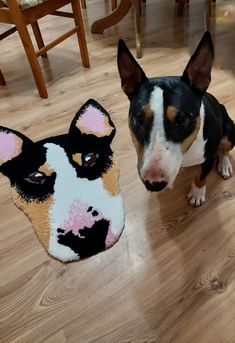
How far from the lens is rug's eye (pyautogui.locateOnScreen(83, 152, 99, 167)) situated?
5.42 ft

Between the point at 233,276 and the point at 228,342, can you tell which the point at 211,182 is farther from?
the point at 228,342

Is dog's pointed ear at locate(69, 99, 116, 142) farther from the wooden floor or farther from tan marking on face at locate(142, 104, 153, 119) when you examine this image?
tan marking on face at locate(142, 104, 153, 119)

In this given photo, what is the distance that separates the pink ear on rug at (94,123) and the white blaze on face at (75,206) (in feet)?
0.95

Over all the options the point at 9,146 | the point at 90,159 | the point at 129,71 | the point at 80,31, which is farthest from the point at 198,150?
the point at 80,31

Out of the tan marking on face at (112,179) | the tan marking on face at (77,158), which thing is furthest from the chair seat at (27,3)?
the tan marking on face at (112,179)

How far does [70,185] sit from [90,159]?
197mm

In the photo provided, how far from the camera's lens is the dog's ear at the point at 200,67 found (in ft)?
3.45

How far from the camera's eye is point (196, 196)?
→ 1443 mm

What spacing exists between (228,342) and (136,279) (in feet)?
1.22

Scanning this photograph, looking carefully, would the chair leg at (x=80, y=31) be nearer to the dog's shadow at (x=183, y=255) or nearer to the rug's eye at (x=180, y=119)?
the dog's shadow at (x=183, y=255)

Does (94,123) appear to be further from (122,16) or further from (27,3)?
(122,16)

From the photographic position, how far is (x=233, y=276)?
120 centimetres

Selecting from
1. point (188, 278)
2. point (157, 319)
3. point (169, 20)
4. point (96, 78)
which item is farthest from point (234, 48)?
point (157, 319)

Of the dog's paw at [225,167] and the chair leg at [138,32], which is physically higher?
the chair leg at [138,32]
